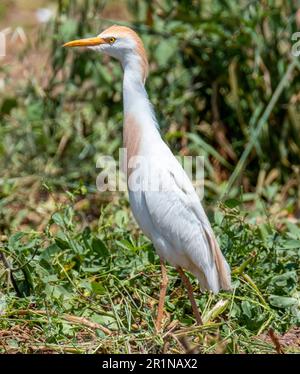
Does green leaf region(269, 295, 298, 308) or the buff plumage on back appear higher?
the buff plumage on back

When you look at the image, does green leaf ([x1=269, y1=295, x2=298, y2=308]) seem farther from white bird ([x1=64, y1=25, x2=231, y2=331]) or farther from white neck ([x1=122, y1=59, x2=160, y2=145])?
white neck ([x1=122, y1=59, x2=160, y2=145])

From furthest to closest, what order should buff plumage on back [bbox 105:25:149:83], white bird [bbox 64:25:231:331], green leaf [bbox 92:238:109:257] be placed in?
green leaf [bbox 92:238:109:257] → buff plumage on back [bbox 105:25:149:83] → white bird [bbox 64:25:231:331]

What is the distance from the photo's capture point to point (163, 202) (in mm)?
3014

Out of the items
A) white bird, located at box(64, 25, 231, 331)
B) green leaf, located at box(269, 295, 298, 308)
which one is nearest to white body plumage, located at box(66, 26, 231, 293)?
white bird, located at box(64, 25, 231, 331)

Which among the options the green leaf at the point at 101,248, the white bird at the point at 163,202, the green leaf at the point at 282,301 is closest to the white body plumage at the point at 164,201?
the white bird at the point at 163,202

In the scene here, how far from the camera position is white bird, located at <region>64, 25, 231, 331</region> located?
3.01m

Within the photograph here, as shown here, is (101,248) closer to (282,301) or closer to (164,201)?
(164,201)

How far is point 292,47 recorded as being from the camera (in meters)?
4.55

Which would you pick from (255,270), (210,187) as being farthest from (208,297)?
(210,187)

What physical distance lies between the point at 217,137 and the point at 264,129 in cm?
25

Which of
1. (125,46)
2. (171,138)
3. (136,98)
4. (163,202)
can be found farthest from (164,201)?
(171,138)

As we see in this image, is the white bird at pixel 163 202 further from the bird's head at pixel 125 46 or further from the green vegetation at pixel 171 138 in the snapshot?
the green vegetation at pixel 171 138

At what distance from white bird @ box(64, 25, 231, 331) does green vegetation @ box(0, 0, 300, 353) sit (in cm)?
30
